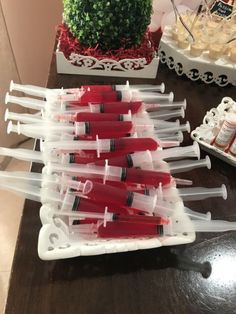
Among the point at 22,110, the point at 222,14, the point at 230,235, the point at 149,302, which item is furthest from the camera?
the point at 22,110

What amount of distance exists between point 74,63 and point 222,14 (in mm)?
446

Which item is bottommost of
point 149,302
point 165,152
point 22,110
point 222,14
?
point 22,110

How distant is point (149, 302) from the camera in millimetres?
554

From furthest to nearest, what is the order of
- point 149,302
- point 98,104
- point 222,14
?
1. point 222,14
2. point 98,104
3. point 149,302

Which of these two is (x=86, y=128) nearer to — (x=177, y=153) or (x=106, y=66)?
(x=177, y=153)

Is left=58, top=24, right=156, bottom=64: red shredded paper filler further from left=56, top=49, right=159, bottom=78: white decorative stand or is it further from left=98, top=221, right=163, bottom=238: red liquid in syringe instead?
left=98, top=221, right=163, bottom=238: red liquid in syringe

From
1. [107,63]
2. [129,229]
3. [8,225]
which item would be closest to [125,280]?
[129,229]

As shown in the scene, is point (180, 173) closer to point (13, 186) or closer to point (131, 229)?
point (131, 229)

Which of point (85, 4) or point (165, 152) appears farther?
point (85, 4)

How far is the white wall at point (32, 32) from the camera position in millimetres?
1295

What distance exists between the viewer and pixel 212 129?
32.3 inches

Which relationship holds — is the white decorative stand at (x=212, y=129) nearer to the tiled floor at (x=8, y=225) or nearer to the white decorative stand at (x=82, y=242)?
the white decorative stand at (x=82, y=242)

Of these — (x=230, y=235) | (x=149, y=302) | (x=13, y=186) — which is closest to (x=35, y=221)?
(x=13, y=186)

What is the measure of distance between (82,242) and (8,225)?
3.02 ft
